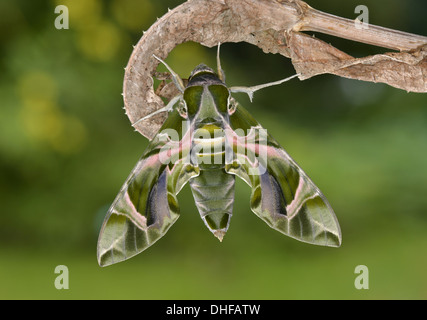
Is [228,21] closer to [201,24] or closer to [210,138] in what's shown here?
[201,24]

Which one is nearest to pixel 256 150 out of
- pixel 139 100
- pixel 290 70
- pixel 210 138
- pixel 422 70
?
pixel 210 138

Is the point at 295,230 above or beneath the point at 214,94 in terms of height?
beneath

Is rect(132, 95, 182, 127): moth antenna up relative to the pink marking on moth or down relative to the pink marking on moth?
up

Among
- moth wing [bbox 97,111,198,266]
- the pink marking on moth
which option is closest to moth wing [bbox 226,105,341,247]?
moth wing [bbox 97,111,198,266]

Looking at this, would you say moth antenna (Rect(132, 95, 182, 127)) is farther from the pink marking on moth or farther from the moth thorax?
the pink marking on moth

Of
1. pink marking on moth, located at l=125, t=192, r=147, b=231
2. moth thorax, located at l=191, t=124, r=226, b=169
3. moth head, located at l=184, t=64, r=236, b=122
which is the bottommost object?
pink marking on moth, located at l=125, t=192, r=147, b=231
